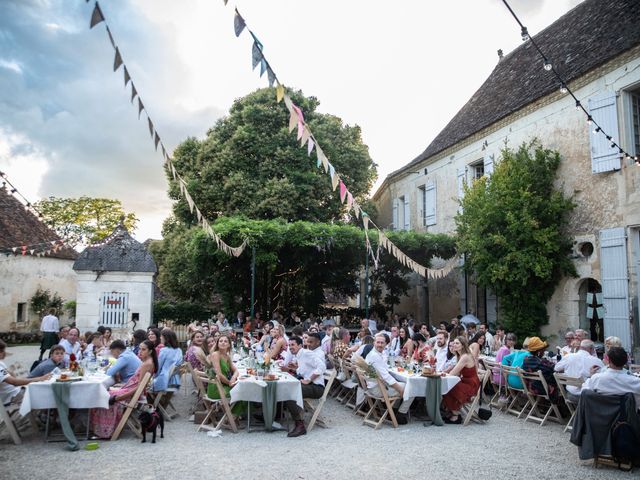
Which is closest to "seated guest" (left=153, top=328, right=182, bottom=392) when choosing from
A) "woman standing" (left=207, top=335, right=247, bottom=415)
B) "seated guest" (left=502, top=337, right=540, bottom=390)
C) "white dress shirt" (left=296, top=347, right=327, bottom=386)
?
"woman standing" (left=207, top=335, right=247, bottom=415)

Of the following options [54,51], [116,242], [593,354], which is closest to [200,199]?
[116,242]

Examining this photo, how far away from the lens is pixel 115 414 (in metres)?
6.62

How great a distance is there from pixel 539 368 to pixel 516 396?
3.23 feet

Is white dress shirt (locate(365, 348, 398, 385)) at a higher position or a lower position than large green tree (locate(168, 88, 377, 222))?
lower

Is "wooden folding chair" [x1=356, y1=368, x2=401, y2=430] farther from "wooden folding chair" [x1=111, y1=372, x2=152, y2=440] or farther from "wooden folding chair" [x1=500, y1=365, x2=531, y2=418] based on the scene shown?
"wooden folding chair" [x1=111, y1=372, x2=152, y2=440]

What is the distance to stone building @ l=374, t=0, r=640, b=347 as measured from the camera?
460 inches

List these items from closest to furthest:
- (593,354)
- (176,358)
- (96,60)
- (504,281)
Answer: (96,60)
(593,354)
(176,358)
(504,281)

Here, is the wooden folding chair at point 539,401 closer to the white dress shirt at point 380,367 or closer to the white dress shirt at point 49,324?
the white dress shirt at point 380,367

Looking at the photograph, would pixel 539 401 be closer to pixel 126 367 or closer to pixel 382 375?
pixel 382 375

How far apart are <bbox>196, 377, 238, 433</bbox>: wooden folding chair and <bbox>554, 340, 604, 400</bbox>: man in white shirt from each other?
189 inches

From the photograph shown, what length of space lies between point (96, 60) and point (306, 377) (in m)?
5.20

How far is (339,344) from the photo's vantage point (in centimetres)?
1054

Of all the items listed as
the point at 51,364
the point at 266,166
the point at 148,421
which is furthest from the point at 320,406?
the point at 266,166

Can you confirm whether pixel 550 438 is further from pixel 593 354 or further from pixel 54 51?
pixel 54 51
